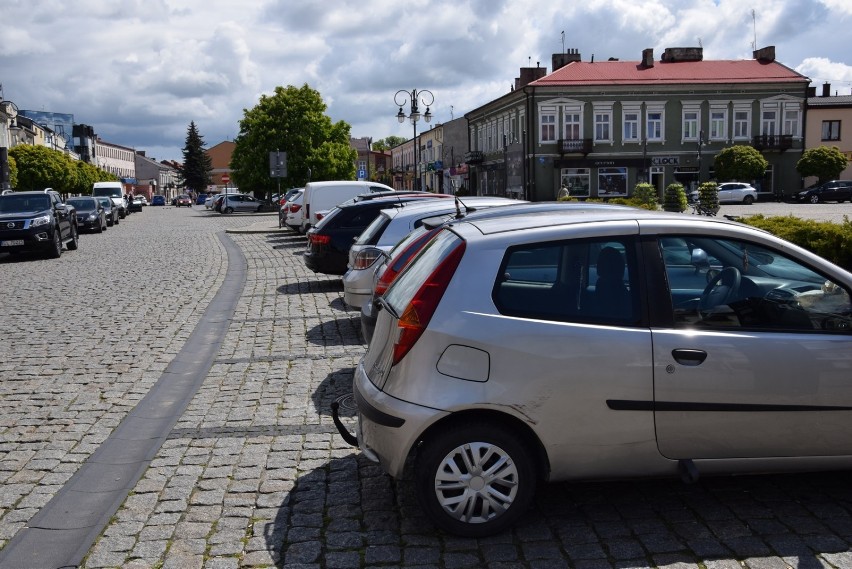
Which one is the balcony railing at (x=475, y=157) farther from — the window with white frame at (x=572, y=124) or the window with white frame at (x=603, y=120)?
the window with white frame at (x=603, y=120)

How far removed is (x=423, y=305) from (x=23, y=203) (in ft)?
72.0

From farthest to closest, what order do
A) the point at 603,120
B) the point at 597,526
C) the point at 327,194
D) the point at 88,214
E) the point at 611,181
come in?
the point at 611,181 → the point at 603,120 → the point at 88,214 → the point at 327,194 → the point at 597,526

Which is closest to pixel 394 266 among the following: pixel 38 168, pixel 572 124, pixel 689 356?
pixel 689 356

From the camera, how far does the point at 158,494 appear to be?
16.8 feet

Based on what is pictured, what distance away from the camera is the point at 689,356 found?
436 centimetres

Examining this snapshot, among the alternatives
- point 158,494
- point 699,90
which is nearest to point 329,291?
point 158,494

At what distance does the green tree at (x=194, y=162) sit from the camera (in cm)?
14038

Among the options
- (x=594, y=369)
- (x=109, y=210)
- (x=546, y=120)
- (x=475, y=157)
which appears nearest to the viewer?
(x=594, y=369)

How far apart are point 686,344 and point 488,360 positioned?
100 centimetres

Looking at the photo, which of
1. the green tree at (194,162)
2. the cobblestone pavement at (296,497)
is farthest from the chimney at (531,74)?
the green tree at (194,162)

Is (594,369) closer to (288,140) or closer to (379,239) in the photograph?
(379,239)

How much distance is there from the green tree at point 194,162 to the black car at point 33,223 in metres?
120

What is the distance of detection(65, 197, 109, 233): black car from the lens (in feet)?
117

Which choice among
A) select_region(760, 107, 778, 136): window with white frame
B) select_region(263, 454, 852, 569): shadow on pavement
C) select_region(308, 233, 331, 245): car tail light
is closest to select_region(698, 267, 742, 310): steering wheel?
select_region(263, 454, 852, 569): shadow on pavement
